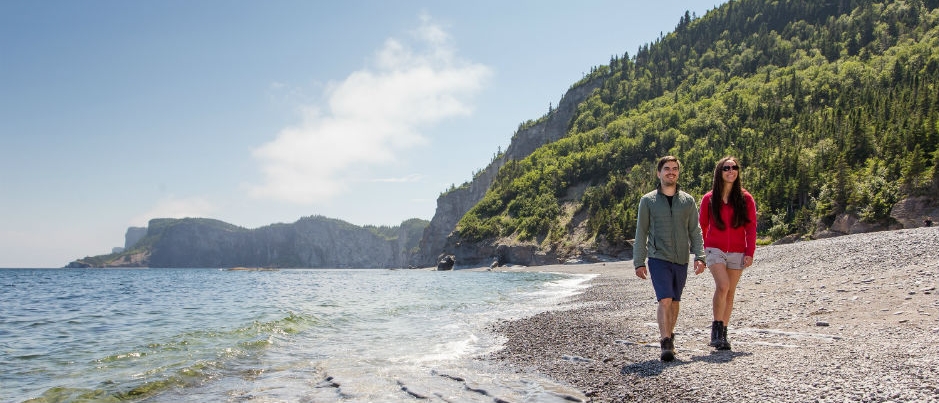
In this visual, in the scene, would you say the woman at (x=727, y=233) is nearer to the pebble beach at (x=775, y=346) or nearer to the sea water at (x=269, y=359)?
the pebble beach at (x=775, y=346)

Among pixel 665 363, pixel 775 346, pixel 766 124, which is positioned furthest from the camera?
pixel 766 124

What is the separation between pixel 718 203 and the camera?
26.7ft

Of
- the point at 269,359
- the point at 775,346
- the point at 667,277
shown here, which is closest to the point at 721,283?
the point at 667,277

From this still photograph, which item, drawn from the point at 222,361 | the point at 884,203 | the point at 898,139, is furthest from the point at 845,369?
the point at 898,139

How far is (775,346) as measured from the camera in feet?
25.7

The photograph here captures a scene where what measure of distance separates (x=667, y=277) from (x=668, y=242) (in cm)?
55

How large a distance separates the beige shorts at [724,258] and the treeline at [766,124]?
2276 inches

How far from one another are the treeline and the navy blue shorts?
58.6 metres

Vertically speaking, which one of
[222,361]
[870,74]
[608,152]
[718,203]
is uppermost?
[870,74]

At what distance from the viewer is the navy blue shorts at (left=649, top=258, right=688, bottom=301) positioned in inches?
303

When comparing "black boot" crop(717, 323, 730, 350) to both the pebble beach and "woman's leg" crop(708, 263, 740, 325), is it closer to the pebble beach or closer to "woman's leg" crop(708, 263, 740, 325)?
the pebble beach

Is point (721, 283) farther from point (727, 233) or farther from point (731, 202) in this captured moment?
point (731, 202)

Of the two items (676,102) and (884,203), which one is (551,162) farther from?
(884,203)

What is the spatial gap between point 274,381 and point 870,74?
143 meters
